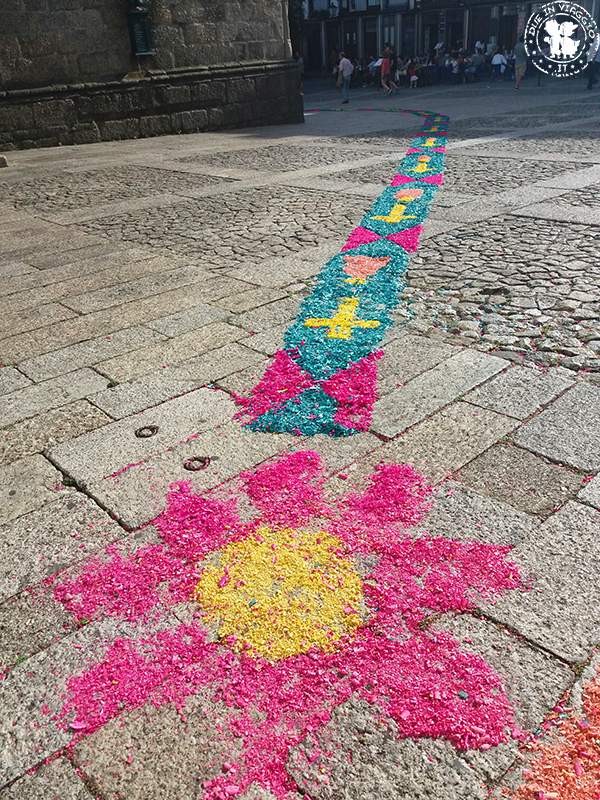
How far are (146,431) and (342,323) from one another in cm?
176

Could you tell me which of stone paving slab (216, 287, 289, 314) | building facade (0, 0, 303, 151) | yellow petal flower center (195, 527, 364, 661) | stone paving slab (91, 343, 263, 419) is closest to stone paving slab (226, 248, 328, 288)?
stone paving slab (216, 287, 289, 314)

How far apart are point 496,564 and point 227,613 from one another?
0.98 metres

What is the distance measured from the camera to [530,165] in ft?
31.9

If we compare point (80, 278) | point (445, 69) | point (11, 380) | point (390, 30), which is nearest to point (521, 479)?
point (11, 380)

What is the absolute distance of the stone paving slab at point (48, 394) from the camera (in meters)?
3.68

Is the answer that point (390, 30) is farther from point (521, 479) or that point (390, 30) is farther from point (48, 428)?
point (521, 479)

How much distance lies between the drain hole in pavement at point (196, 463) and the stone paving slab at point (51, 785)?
143 cm

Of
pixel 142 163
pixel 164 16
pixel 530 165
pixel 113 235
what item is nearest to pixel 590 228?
pixel 530 165

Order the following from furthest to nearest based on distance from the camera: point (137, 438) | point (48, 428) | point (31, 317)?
point (31, 317), point (48, 428), point (137, 438)

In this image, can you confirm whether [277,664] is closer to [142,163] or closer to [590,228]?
[590,228]

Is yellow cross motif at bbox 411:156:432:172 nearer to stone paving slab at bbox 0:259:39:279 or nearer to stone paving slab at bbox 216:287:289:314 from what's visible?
stone paving slab at bbox 216:287:289:314

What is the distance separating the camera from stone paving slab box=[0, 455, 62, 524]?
2881mm

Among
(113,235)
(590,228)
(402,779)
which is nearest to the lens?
(402,779)

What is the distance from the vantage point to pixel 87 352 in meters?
4.42
